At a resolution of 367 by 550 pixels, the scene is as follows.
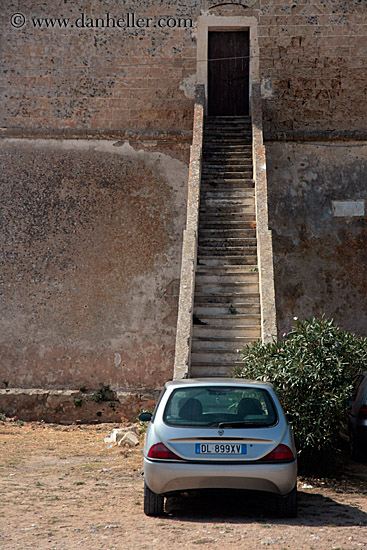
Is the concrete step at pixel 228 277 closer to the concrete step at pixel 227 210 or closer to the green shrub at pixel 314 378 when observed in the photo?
the concrete step at pixel 227 210

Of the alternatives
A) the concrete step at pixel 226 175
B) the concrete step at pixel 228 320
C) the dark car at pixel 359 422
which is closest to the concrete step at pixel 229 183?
the concrete step at pixel 226 175

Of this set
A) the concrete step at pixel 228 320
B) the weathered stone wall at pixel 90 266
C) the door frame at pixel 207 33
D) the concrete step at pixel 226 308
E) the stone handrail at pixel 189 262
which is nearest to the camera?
the stone handrail at pixel 189 262

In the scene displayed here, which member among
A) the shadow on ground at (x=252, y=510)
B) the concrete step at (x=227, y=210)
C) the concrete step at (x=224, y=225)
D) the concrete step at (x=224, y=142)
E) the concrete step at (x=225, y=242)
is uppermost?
the concrete step at (x=224, y=142)

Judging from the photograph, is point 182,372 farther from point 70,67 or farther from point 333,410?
point 70,67

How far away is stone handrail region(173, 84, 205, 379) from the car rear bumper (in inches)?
126

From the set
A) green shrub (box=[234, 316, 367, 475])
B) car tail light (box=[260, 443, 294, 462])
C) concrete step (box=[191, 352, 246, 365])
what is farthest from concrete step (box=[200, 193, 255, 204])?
car tail light (box=[260, 443, 294, 462])

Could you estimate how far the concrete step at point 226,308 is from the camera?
1005 cm

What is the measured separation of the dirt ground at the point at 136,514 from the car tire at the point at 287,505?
0.27 ft

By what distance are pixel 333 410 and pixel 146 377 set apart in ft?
19.3

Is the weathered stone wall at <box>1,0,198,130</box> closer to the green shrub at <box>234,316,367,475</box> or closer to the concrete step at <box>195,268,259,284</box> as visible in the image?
the concrete step at <box>195,268,259,284</box>

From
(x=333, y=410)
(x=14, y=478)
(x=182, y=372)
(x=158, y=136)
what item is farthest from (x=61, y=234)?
(x=333, y=410)

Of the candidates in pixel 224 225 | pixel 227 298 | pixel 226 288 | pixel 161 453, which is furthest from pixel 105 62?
pixel 161 453

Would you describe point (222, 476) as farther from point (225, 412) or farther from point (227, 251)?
point (227, 251)

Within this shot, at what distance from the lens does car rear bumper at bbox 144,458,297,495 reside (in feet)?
17.6
